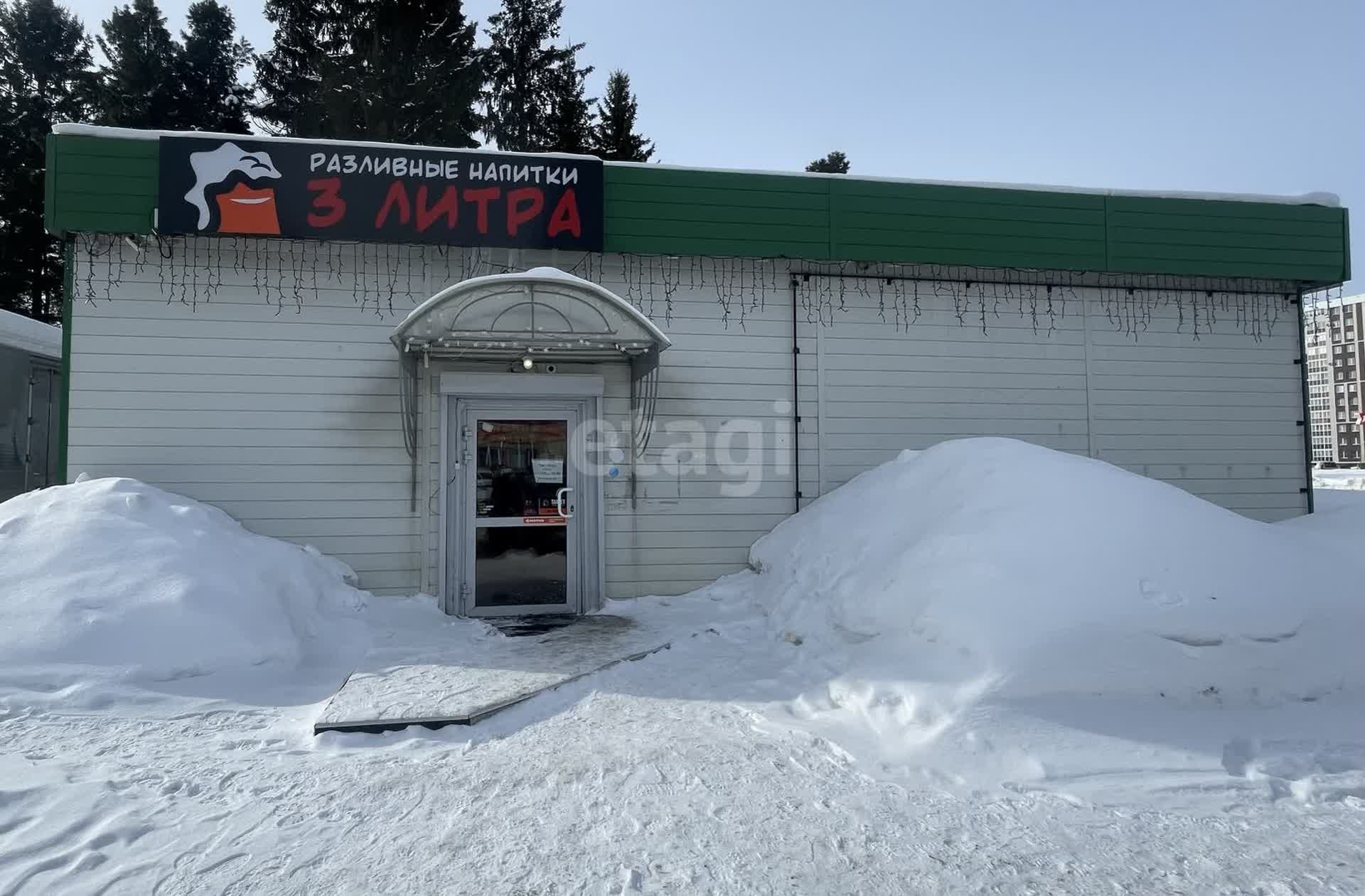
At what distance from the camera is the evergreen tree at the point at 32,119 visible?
2034 cm

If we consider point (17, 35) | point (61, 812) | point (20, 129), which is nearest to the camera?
point (61, 812)

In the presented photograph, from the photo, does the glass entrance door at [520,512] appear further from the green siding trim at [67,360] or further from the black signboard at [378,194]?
the green siding trim at [67,360]

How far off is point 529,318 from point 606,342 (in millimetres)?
676

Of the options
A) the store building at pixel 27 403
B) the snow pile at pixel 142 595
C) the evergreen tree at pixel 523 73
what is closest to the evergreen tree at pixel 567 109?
the evergreen tree at pixel 523 73

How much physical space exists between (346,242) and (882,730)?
625 centimetres

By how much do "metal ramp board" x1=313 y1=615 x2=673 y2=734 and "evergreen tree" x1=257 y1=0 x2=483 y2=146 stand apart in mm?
16520

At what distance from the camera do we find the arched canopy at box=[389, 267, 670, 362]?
5977mm

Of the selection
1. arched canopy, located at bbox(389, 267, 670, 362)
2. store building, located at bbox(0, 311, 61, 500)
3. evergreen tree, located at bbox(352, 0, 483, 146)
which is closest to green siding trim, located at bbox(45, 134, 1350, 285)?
arched canopy, located at bbox(389, 267, 670, 362)

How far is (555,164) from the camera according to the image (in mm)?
7043

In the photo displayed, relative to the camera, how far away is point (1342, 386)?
196 feet

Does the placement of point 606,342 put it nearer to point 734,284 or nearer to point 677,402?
point 677,402

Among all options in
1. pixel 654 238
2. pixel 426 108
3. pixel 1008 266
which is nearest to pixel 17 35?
pixel 426 108

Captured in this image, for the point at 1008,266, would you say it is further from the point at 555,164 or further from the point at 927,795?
the point at 927,795

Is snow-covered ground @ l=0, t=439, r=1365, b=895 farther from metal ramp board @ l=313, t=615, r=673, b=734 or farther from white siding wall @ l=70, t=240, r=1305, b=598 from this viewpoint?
white siding wall @ l=70, t=240, r=1305, b=598
